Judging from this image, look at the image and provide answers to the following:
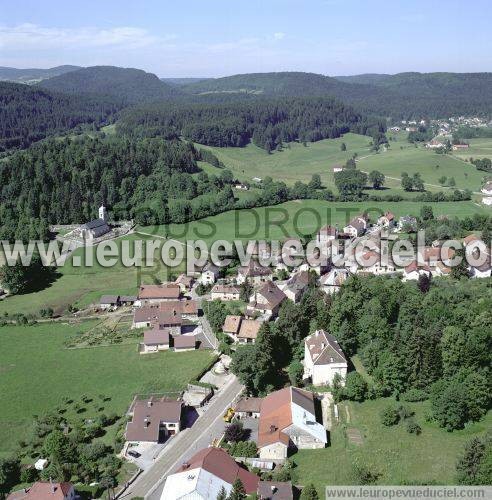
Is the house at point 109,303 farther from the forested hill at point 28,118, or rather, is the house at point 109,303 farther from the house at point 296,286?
the forested hill at point 28,118

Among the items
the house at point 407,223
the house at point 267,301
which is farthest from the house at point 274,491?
the house at point 407,223

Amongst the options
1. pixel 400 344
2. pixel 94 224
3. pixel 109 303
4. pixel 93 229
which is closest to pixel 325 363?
pixel 400 344

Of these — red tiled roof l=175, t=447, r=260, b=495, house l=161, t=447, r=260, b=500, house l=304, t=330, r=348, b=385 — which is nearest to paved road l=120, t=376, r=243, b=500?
red tiled roof l=175, t=447, r=260, b=495

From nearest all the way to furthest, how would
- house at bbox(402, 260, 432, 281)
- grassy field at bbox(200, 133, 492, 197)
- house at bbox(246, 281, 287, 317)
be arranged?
house at bbox(246, 281, 287, 317)
house at bbox(402, 260, 432, 281)
grassy field at bbox(200, 133, 492, 197)

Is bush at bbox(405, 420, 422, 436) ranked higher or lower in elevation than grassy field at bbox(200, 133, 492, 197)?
lower

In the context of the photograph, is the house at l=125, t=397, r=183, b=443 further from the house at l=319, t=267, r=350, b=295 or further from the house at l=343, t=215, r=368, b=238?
the house at l=343, t=215, r=368, b=238

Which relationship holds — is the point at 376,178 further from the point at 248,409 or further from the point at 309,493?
the point at 309,493
